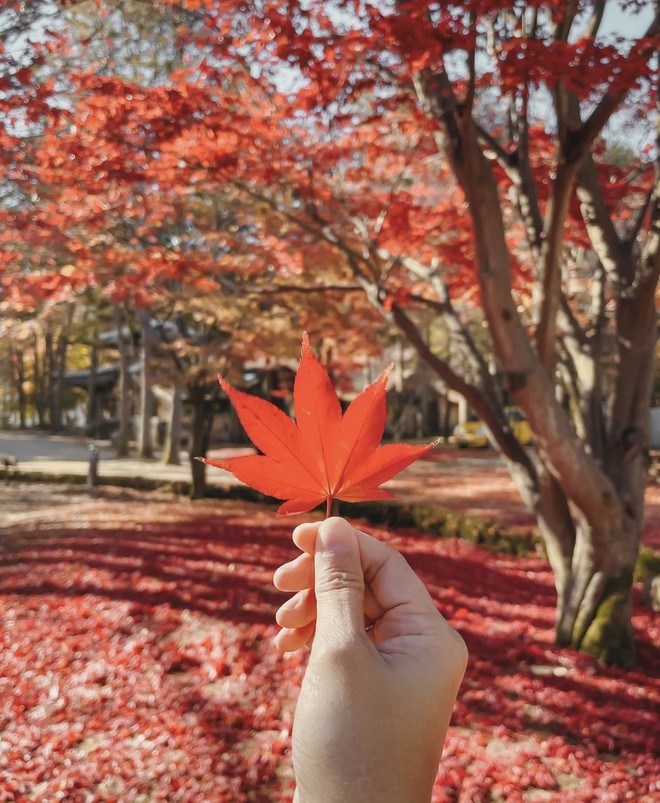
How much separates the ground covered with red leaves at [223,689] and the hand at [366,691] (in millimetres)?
2694

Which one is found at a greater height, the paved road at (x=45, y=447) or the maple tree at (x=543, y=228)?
the maple tree at (x=543, y=228)

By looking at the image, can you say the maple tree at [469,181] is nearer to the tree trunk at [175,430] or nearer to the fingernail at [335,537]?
the fingernail at [335,537]

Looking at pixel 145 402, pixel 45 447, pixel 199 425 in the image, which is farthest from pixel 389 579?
pixel 45 447

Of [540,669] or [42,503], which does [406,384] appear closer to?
[42,503]

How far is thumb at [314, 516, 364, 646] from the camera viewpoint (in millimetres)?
1311

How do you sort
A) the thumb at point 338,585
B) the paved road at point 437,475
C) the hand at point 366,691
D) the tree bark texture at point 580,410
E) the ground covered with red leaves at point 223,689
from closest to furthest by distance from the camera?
the hand at point 366,691 < the thumb at point 338,585 < the ground covered with red leaves at point 223,689 < the tree bark texture at point 580,410 < the paved road at point 437,475

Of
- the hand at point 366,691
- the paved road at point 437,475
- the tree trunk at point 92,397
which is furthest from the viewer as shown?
the tree trunk at point 92,397

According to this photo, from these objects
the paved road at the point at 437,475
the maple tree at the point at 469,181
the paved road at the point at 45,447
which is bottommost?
the paved road at the point at 45,447

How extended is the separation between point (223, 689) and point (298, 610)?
3.79 meters

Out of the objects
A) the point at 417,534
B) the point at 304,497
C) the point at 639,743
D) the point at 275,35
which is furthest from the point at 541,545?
the point at 304,497

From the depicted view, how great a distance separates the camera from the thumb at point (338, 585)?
1311 mm

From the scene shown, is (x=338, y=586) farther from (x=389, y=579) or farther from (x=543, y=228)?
(x=543, y=228)

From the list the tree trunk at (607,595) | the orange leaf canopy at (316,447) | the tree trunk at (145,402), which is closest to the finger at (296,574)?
the orange leaf canopy at (316,447)

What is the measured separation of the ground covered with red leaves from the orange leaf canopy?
10.1ft
